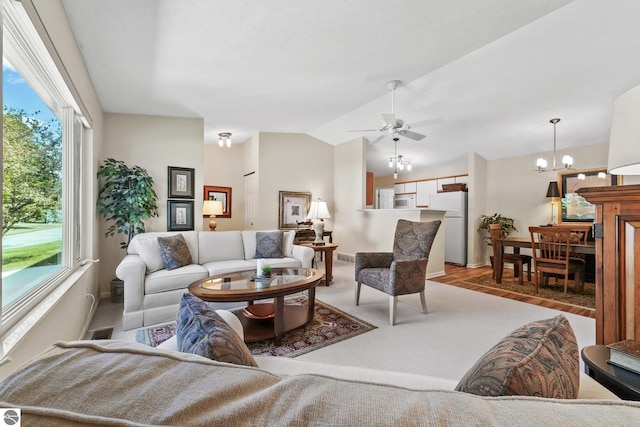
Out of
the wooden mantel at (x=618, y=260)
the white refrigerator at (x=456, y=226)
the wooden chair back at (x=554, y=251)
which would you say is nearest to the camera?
the wooden mantel at (x=618, y=260)

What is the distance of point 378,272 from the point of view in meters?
2.98

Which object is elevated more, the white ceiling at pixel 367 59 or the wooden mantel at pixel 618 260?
the white ceiling at pixel 367 59

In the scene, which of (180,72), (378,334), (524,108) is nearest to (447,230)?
(524,108)

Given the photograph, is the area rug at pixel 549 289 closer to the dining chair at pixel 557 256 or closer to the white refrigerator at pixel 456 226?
the dining chair at pixel 557 256

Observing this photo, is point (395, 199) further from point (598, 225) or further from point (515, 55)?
point (598, 225)

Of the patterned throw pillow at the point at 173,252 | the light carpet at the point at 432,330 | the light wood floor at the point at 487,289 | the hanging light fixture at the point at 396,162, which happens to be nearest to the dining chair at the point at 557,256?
the light wood floor at the point at 487,289

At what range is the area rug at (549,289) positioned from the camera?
3568 mm

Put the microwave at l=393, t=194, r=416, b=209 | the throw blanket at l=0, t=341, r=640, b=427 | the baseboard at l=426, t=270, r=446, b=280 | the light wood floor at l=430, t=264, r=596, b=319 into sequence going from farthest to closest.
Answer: the microwave at l=393, t=194, r=416, b=209 < the baseboard at l=426, t=270, r=446, b=280 < the light wood floor at l=430, t=264, r=596, b=319 < the throw blanket at l=0, t=341, r=640, b=427

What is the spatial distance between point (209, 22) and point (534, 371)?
2787 mm

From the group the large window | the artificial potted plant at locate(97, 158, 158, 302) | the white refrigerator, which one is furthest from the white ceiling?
the white refrigerator

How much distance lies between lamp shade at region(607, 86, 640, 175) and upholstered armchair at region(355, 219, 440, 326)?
197 centimetres

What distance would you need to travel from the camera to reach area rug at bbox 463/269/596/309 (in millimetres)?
3568

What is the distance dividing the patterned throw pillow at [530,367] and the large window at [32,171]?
170cm

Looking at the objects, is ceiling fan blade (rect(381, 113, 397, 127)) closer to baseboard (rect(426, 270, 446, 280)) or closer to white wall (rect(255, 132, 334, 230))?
baseboard (rect(426, 270, 446, 280))
